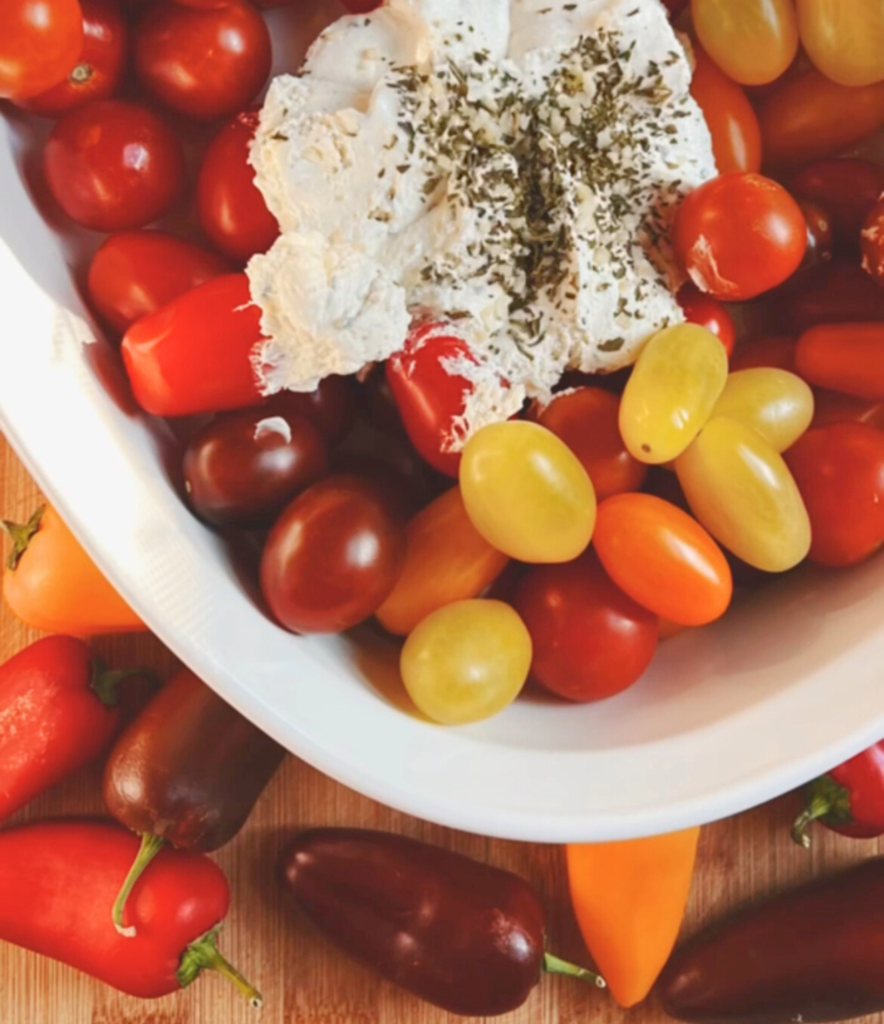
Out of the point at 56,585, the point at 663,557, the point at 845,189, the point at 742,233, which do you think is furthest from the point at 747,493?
the point at 56,585

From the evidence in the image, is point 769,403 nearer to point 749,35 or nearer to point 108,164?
point 749,35

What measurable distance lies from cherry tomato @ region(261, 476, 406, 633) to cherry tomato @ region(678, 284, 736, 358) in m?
0.24

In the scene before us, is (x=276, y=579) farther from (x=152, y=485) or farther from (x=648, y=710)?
(x=648, y=710)

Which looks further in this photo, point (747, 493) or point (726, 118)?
point (726, 118)

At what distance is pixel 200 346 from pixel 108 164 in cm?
15

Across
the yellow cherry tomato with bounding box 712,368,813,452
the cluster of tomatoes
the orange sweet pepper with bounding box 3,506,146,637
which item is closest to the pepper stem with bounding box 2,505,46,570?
the orange sweet pepper with bounding box 3,506,146,637

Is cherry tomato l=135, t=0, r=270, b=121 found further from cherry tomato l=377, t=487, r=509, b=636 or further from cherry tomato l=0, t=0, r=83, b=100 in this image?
cherry tomato l=377, t=487, r=509, b=636

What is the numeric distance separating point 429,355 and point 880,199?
1.06 ft

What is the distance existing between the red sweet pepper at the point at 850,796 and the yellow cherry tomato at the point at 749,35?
0.49m

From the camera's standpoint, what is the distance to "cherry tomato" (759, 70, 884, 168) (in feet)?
2.68

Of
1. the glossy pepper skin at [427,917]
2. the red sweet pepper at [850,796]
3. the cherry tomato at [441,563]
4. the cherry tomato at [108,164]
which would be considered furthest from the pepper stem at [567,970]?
the cherry tomato at [108,164]

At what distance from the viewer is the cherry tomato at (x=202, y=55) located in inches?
30.5

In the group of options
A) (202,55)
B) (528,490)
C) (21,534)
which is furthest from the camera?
(21,534)

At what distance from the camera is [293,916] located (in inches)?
35.2
